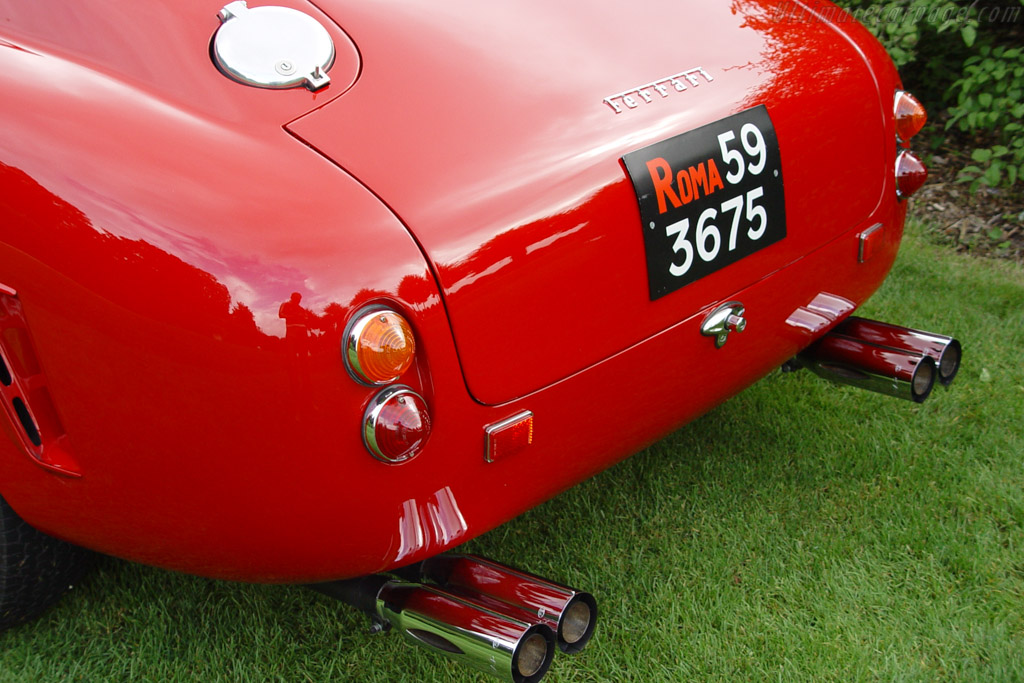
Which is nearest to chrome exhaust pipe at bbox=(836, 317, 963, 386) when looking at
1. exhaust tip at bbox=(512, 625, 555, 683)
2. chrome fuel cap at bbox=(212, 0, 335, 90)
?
exhaust tip at bbox=(512, 625, 555, 683)

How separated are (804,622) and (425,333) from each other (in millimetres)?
1251

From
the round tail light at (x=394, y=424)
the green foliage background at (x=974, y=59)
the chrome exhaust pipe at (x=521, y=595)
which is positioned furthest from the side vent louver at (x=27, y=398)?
the green foliage background at (x=974, y=59)

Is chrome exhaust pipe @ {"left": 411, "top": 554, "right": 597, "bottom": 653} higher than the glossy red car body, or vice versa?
the glossy red car body

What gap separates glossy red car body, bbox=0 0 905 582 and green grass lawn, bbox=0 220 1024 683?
487mm

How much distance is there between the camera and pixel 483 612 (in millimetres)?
1679

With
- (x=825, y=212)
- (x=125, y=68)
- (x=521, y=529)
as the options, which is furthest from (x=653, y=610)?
(x=125, y=68)

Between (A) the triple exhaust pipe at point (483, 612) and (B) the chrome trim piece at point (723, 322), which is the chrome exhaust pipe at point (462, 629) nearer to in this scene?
(A) the triple exhaust pipe at point (483, 612)

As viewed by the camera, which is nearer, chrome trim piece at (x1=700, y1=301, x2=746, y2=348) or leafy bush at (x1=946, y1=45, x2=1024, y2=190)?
chrome trim piece at (x1=700, y1=301, x2=746, y2=348)

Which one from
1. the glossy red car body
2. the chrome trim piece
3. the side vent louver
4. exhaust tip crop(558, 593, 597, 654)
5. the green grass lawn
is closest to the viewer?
the glossy red car body

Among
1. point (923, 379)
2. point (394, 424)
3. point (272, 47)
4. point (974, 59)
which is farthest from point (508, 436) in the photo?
point (974, 59)

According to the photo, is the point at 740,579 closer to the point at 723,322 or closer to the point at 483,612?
the point at 723,322

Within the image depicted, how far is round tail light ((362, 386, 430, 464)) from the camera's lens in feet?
4.94

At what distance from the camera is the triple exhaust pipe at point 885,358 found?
7.96ft

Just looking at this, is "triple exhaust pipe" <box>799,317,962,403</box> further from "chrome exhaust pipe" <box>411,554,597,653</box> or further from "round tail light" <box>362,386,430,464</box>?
"round tail light" <box>362,386,430,464</box>
